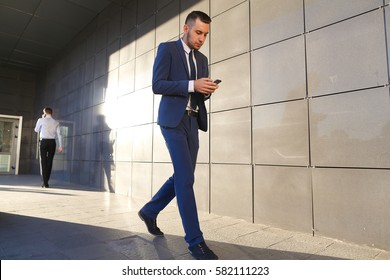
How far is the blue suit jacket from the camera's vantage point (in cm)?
179

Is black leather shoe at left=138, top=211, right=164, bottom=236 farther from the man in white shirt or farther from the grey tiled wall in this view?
the man in white shirt

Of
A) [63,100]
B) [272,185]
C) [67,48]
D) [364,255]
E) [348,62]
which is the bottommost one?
[364,255]

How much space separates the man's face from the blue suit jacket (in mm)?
88

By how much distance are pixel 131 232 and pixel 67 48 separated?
24.7 ft

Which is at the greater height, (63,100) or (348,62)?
(63,100)

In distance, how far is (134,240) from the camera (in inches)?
82.7

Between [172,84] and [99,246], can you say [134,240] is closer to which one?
[99,246]

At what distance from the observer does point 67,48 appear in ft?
26.4

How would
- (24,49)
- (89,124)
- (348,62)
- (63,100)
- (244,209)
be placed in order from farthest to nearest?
(24,49), (63,100), (89,124), (244,209), (348,62)
